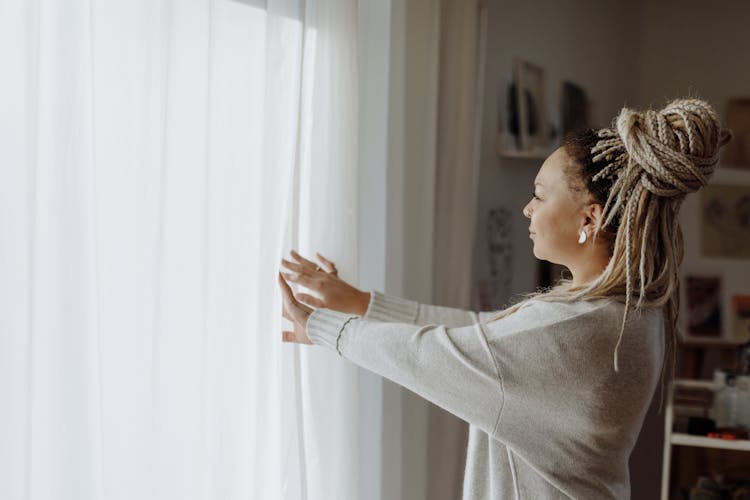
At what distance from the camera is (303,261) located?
1.70m

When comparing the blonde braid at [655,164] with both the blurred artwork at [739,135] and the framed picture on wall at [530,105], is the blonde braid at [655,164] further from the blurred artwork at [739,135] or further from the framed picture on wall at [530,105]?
the blurred artwork at [739,135]

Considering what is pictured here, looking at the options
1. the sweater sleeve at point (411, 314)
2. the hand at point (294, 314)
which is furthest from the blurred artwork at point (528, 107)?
the hand at point (294, 314)

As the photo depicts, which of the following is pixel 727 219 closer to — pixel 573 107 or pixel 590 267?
pixel 573 107

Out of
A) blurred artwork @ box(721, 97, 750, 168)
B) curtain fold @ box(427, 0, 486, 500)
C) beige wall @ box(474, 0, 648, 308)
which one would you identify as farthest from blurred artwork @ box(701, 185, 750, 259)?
curtain fold @ box(427, 0, 486, 500)

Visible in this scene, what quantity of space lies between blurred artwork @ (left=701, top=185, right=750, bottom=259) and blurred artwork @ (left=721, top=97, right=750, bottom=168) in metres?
0.10

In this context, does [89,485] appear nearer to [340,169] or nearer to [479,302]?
[340,169]

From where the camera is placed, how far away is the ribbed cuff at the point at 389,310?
1.72 meters

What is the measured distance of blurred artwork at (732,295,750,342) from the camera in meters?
3.51

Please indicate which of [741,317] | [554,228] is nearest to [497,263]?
[741,317]

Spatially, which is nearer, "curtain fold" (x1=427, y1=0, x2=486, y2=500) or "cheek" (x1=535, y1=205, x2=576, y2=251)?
"cheek" (x1=535, y1=205, x2=576, y2=251)

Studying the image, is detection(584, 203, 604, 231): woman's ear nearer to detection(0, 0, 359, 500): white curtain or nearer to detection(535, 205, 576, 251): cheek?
detection(535, 205, 576, 251): cheek

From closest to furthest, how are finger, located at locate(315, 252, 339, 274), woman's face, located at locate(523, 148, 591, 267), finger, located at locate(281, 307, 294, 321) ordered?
woman's face, located at locate(523, 148, 591, 267) → finger, located at locate(281, 307, 294, 321) → finger, located at locate(315, 252, 339, 274)

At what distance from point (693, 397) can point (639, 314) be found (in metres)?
1.68

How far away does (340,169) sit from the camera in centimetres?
183
